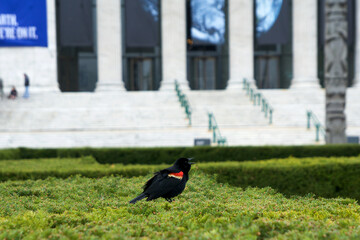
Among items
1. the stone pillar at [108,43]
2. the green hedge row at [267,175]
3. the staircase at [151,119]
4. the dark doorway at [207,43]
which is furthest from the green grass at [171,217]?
the dark doorway at [207,43]

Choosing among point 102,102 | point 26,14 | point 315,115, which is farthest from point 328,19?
point 26,14

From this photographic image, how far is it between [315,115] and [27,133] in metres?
16.5

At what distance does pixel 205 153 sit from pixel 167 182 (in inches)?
327

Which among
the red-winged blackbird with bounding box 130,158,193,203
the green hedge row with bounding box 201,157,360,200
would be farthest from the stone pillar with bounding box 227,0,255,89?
the red-winged blackbird with bounding box 130,158,193,203

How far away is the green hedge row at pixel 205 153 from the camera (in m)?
13.2

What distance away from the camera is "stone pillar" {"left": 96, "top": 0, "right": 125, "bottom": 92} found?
33344 millimetres

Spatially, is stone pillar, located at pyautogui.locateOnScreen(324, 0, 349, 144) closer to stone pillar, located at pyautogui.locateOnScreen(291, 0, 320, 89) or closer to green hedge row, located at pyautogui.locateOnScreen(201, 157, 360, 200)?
green hedge row, located at pyautogui.locateOnScreen(201, 157, 360, 200)

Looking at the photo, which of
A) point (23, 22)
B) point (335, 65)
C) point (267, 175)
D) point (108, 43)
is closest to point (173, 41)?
point (108, 43)

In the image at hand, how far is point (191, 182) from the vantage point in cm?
722

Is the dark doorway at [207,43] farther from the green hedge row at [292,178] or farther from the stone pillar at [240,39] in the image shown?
the green hedge row at [292,178]

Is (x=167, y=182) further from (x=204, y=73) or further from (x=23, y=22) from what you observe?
(x=204, y=73)

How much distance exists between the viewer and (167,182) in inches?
194

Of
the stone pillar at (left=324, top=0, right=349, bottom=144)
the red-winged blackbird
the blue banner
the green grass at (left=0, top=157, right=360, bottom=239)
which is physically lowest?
the green grass at (left=0, top=157, right=360, bottom=239)

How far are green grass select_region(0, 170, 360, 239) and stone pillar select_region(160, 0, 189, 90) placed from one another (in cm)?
2744
